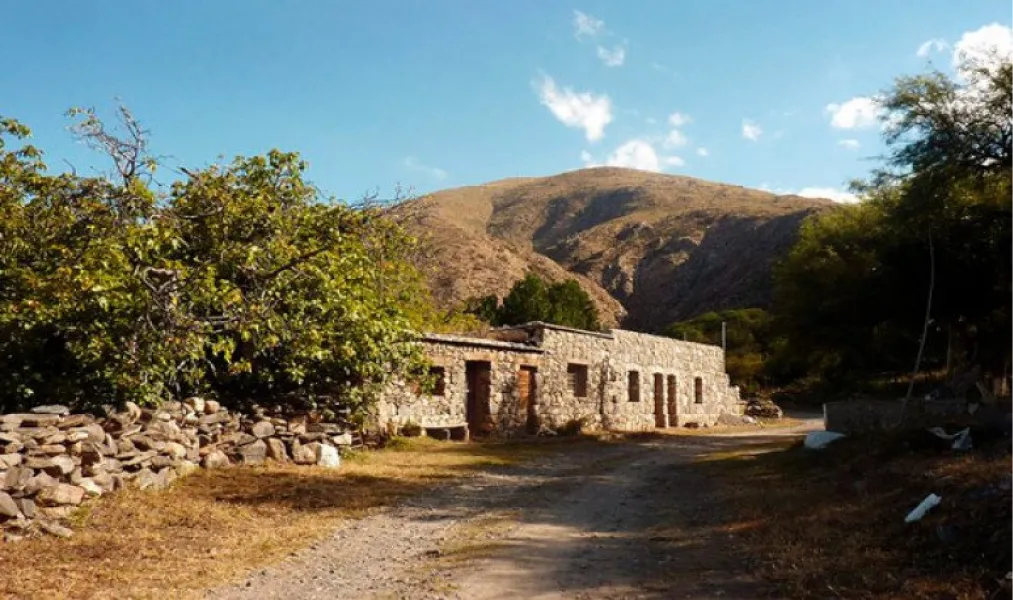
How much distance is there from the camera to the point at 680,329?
5025cm

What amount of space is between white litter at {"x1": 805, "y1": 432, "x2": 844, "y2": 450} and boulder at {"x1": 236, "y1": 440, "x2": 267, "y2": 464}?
8.92 m

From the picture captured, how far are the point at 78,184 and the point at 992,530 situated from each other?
35.6ft

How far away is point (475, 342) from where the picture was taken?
1766cm

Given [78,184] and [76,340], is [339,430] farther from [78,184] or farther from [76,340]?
[78,184]

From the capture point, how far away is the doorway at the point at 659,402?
24328 mm

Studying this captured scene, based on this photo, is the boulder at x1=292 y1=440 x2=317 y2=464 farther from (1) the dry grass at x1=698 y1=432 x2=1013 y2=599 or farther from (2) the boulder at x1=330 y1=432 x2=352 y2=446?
(1) the dry grass at x1=698 y1=432 x2=1013 y2=599

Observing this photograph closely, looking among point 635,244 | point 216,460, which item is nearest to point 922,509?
point 216,460

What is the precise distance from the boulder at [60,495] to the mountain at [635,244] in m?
14.8

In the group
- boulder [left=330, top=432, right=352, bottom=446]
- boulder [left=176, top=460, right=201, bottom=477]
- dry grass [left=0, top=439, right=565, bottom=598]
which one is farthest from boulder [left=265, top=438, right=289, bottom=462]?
boulder [left=176, top=460, right=201, bottom=477]

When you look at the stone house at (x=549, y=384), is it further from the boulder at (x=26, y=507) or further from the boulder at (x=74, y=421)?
the boulder at (x=26, y=507)

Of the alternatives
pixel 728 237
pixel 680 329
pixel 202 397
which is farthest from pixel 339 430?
pixel 728 237

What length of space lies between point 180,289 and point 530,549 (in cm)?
599

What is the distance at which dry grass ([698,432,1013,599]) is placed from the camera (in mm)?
4934

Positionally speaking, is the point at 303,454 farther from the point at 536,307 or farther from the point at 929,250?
the point at 536,307
